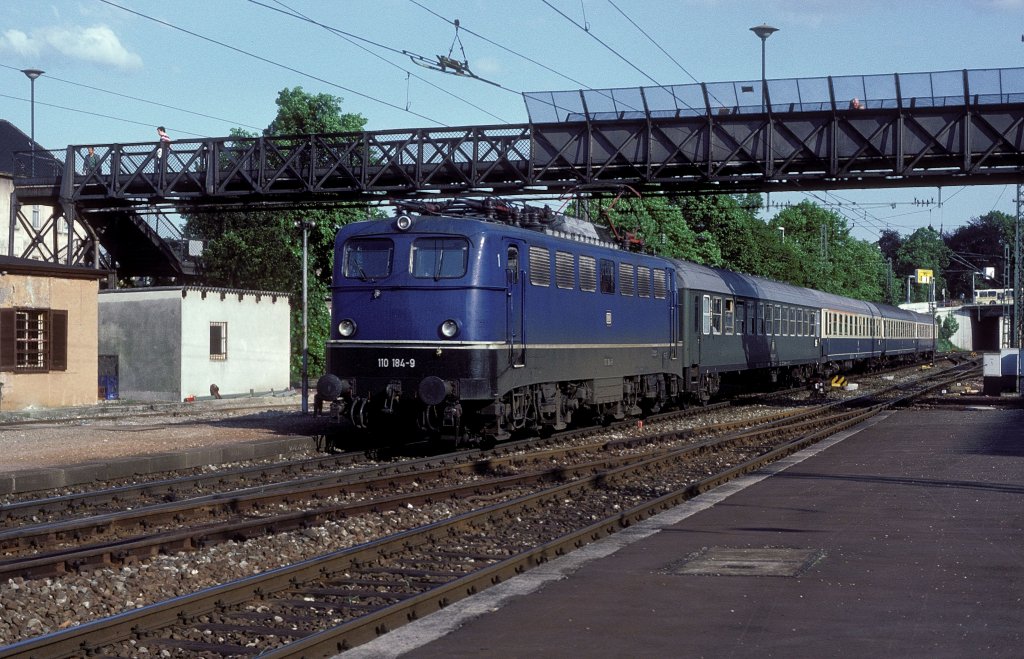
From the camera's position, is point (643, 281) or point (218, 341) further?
point (218, 341)

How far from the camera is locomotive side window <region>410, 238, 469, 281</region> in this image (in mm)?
18062

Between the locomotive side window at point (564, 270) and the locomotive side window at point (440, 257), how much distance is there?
225 centimetres

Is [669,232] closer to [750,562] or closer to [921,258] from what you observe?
[750,562]

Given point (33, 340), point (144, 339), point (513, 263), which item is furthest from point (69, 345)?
point (513, 263)

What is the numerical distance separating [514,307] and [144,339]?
68.9ft

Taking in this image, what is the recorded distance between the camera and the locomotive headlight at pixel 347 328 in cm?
1870

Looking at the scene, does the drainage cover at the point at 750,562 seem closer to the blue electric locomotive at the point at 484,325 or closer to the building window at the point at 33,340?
the blue electric locomotive at the point at 484,325

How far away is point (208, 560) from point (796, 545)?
15.9 ft

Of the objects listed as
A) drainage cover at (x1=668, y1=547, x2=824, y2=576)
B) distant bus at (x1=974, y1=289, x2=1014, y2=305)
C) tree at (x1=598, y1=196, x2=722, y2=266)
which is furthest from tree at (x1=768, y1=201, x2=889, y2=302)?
drainage cover at (x1=668, y1=547, x2=824, y2=576)

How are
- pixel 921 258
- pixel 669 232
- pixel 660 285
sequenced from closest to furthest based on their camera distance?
pixel 660 285
pixel 669 232
pixel 921 258

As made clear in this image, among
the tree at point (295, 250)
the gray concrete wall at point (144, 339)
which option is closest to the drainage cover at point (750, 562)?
the gray concrete wall at point (144, 339)

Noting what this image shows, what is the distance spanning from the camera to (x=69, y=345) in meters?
31.7

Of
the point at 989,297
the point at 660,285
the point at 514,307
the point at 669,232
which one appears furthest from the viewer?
the point at 989,297

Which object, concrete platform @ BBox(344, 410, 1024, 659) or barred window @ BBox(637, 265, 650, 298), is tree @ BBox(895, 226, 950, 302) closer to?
barred window @ BBox(637, 265, 650, 298)
